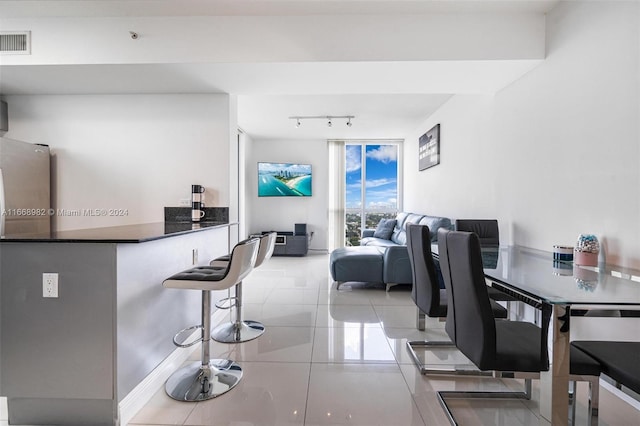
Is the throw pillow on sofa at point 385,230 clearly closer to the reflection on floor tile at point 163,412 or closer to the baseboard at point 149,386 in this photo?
the baseboard at point 149,386

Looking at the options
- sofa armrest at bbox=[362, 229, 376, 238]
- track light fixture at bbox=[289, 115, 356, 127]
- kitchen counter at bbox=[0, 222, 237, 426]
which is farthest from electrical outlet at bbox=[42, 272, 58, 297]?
sofa armrest at bbox=[362, 229, 376, 238]

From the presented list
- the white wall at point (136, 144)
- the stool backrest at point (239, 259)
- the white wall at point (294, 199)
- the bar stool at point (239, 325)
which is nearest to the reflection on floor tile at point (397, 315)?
the bar stool at point (239, 325)

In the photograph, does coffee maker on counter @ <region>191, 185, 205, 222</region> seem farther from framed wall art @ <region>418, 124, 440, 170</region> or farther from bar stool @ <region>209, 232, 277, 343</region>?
framed wall art @ <region>418, 124, 440, 170</region>

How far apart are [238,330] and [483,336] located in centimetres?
206

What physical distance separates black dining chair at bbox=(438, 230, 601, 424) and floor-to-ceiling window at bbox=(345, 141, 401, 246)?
5677 millimetres

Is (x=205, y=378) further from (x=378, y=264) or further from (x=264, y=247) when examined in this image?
(x=378, y=264)

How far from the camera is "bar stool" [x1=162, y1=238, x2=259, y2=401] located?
67.4 inches

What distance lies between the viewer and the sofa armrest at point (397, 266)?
12.6 feet

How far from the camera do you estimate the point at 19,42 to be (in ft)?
8.24

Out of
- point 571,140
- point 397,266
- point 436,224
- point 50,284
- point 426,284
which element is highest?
point 571,140

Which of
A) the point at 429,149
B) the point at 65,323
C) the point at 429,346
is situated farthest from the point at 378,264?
the point at 65,323

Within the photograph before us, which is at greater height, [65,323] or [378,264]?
[65,323]

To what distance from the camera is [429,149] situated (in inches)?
205

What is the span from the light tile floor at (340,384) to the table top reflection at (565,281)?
2.68 ft
